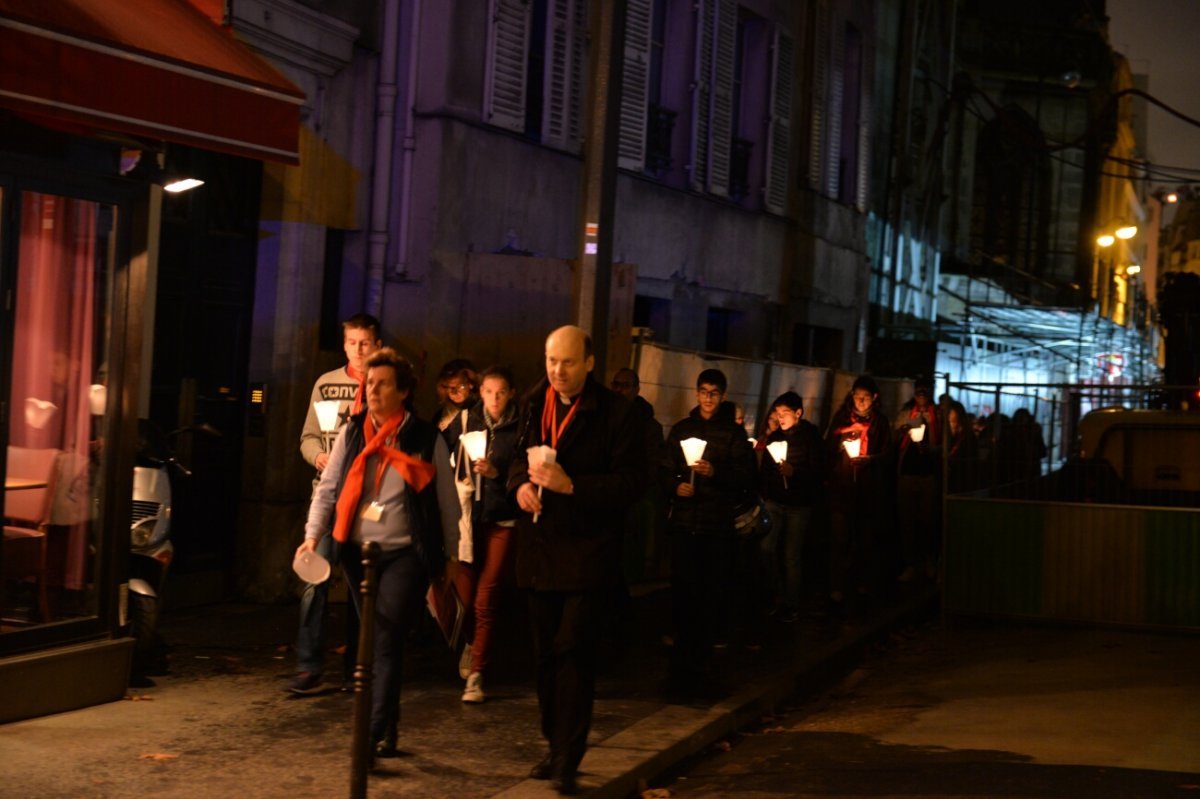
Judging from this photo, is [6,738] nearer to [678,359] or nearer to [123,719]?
[123,719]

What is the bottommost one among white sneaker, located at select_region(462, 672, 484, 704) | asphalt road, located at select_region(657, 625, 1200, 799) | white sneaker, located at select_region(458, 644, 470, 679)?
asphalt road, located at select_region(657, 625, 1200, 799)

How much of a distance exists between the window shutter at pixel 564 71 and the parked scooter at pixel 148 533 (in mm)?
7252

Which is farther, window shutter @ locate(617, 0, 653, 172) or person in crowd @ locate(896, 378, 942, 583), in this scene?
window shutter @ locate(617, 0, 653, 172)

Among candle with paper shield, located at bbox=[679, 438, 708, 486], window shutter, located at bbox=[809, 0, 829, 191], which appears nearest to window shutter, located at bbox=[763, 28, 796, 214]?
window shutter, located at bbox=[809, 0, 829, 191]

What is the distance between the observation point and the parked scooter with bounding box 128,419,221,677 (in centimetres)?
859

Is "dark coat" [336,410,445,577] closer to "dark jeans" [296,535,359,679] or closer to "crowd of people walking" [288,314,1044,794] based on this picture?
"crowd of people walking" [288,314,1044,794]

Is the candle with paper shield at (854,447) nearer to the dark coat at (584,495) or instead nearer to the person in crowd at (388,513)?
the dark coat at (584,495)

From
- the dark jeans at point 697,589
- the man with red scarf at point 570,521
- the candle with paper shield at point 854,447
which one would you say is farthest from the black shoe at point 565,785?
the candle with paper shield at point 854,447

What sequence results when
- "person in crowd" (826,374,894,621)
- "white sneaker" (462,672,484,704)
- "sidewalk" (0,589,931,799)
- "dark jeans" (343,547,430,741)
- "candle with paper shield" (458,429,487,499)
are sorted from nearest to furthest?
"sidewalk" (0,589,931,799) → "dark jeans" (343,547,430,741) → "white sneaker" (462,672,484,704) → "candle with paper shield" (458,429,487,499) → "person in crowd" (826,374,894,621)

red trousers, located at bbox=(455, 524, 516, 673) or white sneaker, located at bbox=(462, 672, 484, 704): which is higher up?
red trousers, located at bbox=(455, 524, 516, 673)

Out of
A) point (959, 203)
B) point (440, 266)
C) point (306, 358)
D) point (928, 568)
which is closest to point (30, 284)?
point (306, 358)

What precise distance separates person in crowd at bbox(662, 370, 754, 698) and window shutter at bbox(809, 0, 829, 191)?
12.0 meters

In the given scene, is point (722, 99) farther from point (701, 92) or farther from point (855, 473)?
point (855, 473)

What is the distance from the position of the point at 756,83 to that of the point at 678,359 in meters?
7.96
